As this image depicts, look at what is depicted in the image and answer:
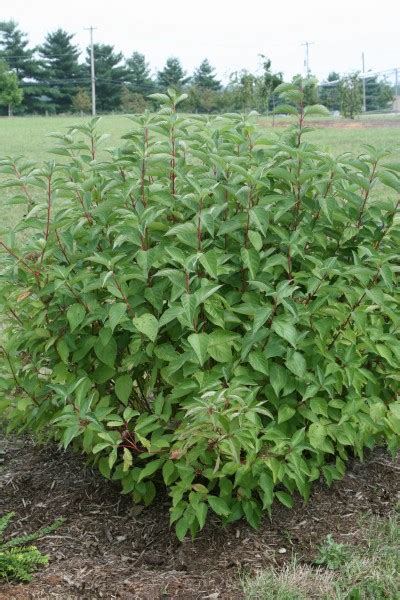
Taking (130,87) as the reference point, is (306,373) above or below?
below

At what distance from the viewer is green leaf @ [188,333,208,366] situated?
239 cm

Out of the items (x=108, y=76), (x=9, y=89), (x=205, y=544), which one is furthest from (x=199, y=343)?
(x=108, y=76)

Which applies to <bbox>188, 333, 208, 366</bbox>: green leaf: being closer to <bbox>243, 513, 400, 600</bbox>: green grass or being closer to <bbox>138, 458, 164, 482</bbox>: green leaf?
→ <bbox>138, 458, 164, 482</bbox>: green leaf

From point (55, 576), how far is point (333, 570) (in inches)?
37.0

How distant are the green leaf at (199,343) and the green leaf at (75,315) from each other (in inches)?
16.9

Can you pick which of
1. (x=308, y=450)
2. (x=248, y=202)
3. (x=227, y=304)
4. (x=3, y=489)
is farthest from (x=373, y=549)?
(x=3, y=489)

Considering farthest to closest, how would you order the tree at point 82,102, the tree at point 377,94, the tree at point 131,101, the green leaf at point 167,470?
1. the tree at point 82,102
2. the tree at point 131,101
3. the tree at point 377,94
4. the green leaf at point 167,470

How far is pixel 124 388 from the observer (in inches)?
107

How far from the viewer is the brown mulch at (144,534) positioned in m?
2.52

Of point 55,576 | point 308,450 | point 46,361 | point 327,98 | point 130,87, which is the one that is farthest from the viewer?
point 130,87

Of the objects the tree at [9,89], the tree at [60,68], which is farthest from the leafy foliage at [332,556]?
the tree at [60,68]

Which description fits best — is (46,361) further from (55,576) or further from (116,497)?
(55,576)

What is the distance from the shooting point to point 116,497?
3.11 meters

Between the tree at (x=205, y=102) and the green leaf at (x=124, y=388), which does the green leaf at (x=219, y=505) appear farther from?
the tree at (x=205, y=102)
